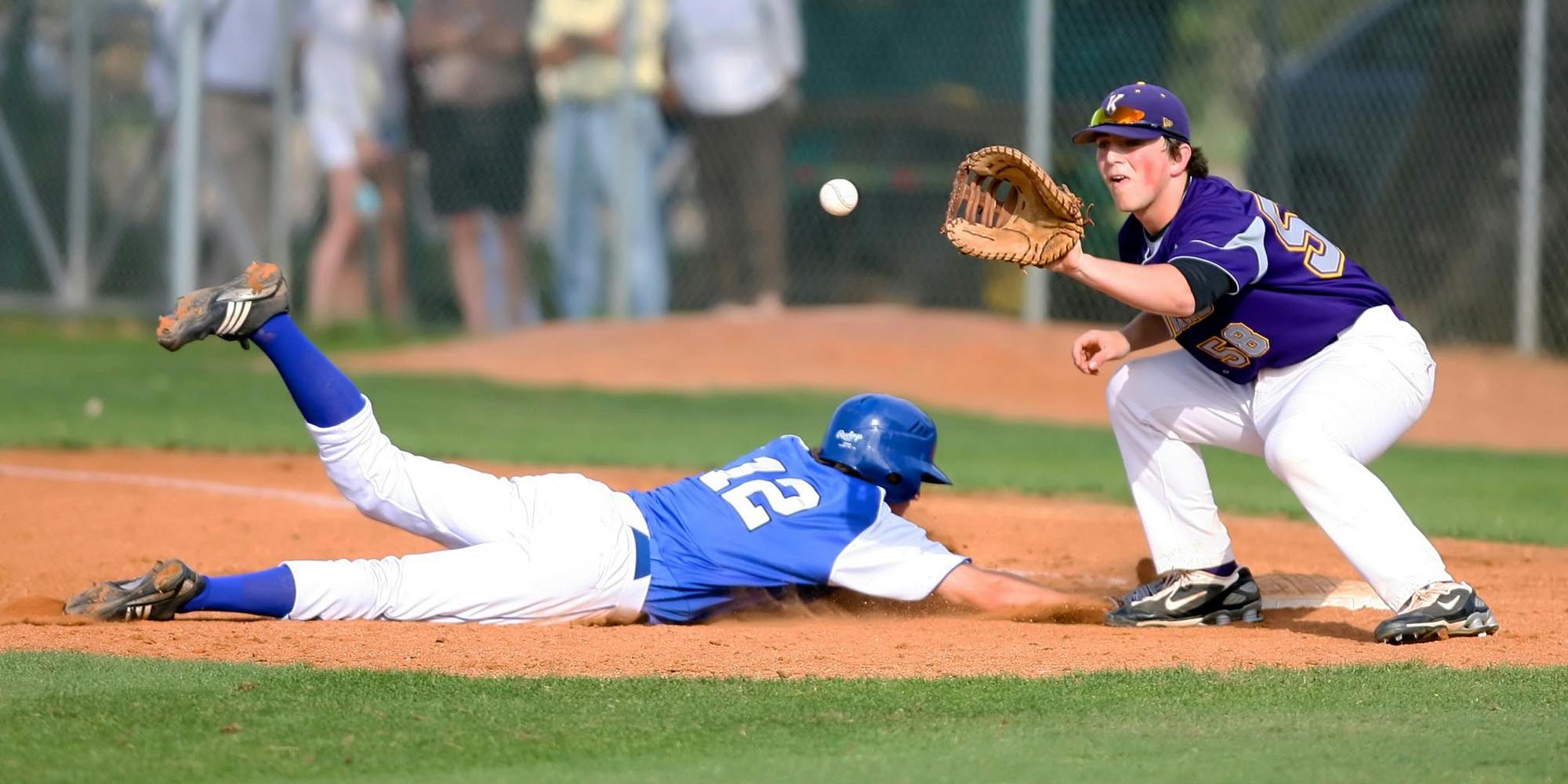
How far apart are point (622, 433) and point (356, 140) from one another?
5.17m

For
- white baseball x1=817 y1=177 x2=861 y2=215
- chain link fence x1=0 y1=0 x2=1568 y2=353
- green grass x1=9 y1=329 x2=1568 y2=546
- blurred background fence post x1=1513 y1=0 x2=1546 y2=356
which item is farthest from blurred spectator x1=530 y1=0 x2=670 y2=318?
white baseball x1=817 y1=177 x2=861 y2=215

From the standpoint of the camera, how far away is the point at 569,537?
16.5 ft

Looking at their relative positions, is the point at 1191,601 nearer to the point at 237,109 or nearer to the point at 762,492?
the point at 762,492

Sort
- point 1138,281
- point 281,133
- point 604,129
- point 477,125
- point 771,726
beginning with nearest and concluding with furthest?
1. point 771,726
2. point 1138,281
3. point 604,129
4. point 477,125
5. point 281,133

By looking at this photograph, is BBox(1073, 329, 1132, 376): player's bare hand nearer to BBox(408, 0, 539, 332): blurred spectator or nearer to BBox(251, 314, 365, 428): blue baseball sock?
BBox(251, 314, 365, 428): blue baseball sock

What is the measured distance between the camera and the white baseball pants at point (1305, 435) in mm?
4914

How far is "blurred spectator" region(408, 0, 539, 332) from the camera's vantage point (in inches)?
559

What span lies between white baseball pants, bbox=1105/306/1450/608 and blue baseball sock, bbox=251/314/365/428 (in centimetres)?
230

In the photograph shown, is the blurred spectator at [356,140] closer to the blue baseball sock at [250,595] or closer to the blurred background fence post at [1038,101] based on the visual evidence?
the blurred background fence post at [1038,101]

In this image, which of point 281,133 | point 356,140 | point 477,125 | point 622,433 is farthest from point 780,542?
point 281,133

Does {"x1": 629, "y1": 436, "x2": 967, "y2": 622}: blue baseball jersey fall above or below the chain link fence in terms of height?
below

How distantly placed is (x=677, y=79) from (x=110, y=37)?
4.94m

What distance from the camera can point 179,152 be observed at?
45.5 ft

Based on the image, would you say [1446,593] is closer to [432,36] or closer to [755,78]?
[755,78]
